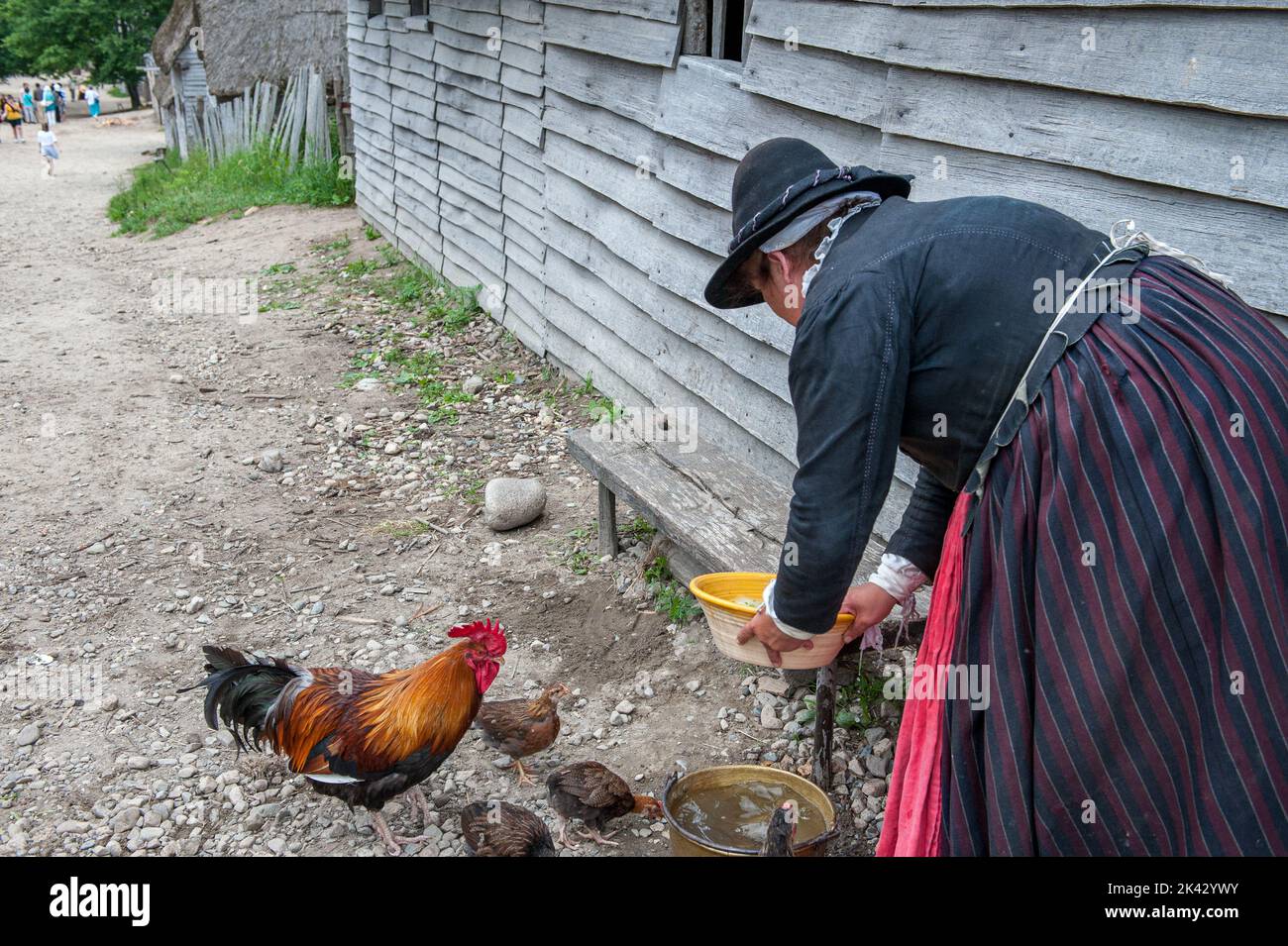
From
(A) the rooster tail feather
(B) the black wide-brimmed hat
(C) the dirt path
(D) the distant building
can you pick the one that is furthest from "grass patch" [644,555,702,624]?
(D) the distant building

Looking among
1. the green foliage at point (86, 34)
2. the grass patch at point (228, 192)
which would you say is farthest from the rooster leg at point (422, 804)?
the green foliage at point (86, 34)

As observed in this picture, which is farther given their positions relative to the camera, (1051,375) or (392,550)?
(392,550)

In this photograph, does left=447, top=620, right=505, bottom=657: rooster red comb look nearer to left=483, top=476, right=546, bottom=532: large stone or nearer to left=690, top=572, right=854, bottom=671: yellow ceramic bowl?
left=690, top=572, right=854, bottom=671: yellow ceramic bowl

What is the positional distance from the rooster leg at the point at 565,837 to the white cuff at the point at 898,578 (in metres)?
1.64

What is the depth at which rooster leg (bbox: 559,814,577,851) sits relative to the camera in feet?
12.4

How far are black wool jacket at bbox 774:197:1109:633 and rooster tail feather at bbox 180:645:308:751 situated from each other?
2.28 m

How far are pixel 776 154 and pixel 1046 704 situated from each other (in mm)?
1329

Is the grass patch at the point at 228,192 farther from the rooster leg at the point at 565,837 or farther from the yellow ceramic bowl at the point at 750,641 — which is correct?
the yellow ceramic bowl at the point at 750,641

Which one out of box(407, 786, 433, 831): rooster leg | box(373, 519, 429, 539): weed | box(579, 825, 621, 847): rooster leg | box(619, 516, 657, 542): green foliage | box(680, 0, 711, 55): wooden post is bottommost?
box(407, 786, 433, 831): rooster leg

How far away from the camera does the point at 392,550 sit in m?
5.89

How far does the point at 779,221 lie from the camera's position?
236 cm

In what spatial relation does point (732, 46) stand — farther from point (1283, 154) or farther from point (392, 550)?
point (1283, 154)
